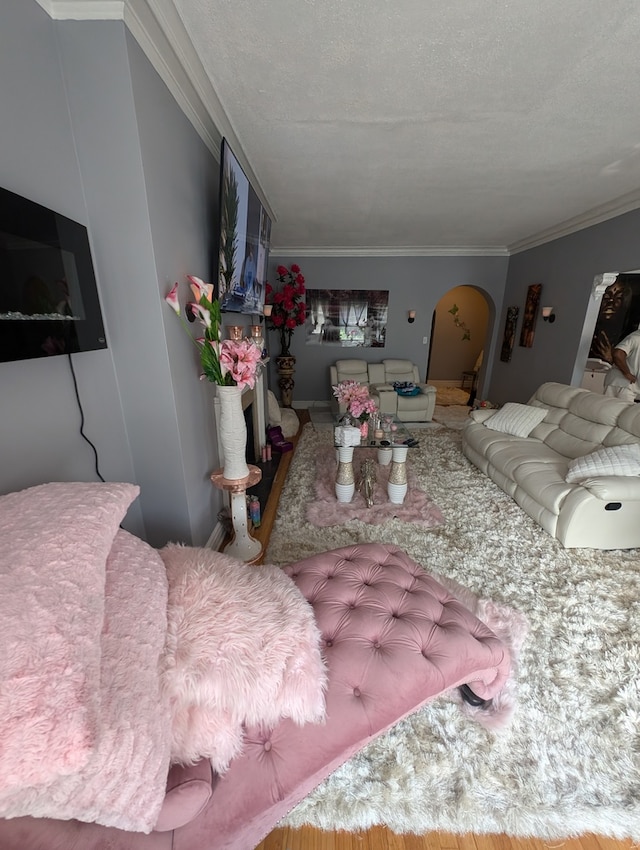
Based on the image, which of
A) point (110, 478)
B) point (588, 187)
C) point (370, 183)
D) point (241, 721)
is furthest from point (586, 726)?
point (588, 187)

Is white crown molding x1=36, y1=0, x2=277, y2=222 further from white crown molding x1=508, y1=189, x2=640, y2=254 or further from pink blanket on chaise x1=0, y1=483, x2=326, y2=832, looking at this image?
white crown molding x1=508, y1=189, x2=640, y2=254

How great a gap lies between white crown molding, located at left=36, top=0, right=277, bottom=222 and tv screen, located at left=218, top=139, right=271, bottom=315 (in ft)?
0.81

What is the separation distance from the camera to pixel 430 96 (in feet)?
5.63

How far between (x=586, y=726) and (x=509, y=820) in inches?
18.9

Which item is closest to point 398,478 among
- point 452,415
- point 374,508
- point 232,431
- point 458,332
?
point 374,508

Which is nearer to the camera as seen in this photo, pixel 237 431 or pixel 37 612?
pixel 37 612

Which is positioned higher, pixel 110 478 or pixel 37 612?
pixel 37 612

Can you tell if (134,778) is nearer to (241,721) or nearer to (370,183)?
(241,721)

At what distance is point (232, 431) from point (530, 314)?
476 centimetres

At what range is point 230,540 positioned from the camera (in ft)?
7.24

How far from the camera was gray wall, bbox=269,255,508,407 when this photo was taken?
5203 millimetres

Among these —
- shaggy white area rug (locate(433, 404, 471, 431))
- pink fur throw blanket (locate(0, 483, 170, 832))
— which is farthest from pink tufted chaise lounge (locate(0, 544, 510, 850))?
shaggy white area rug (locate(433, 404, 471, 431))

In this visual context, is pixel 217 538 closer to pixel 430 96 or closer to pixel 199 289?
pixel 199 289

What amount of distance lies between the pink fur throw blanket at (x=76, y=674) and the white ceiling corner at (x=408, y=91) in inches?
66.9
